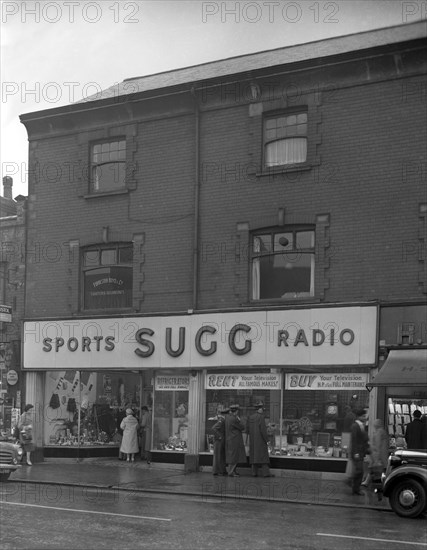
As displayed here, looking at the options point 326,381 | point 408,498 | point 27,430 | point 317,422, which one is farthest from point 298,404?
point 27,430

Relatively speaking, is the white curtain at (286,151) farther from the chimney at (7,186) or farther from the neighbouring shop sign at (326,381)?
the chimney at (7,186)

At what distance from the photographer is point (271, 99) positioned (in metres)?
21.0

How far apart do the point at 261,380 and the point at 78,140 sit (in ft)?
29.7

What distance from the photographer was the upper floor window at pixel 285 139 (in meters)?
20.8

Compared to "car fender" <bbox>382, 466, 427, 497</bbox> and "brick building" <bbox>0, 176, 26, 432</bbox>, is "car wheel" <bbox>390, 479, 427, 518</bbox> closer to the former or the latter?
"car fender" <bbox>382, 466, 427, 497</bbox>

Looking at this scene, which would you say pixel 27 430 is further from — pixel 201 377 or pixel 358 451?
pixel 358 451

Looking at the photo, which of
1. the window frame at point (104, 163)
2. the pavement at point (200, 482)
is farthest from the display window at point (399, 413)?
the window frame at point (104, 163)

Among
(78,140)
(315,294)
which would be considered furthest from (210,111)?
(315,294)

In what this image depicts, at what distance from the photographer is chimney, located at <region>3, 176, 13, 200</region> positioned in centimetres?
4212

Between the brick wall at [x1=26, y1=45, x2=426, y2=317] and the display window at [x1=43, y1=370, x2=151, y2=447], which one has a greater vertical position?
the brick wall at [x1=26, y1=45, x2=426, y2=317]

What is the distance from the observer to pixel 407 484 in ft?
44.9

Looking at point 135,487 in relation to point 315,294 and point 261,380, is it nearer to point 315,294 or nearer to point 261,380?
point 261,380

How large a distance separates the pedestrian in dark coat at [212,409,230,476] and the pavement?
29 centimetres

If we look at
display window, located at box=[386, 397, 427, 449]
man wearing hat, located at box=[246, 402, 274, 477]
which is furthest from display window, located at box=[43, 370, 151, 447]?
display window, located at box=[386, 397, 427, 449]
